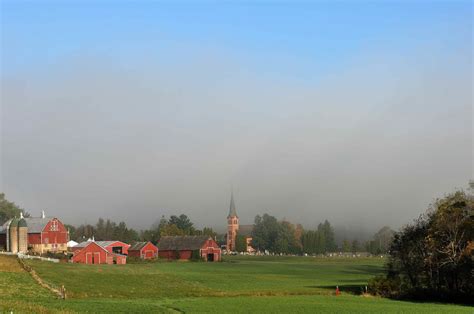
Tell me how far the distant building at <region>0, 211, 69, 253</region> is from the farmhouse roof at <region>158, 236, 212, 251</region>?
25979 millimetres

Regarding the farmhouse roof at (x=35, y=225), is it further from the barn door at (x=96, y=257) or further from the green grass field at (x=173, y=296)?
the green grass field at (x=173, y=296)

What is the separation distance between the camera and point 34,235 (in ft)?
407

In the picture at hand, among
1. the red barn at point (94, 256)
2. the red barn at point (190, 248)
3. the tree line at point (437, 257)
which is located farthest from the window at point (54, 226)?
the tree line at point (437, 257)

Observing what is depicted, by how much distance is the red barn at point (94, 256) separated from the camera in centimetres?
11088

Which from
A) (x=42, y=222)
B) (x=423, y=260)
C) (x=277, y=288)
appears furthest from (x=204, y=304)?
(x=42, y=222)

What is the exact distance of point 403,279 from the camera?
64.5 metres

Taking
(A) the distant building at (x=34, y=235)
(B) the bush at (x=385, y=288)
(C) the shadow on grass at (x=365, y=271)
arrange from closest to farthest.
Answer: (B) the bush at (x=385, y=288)
(C) the shadow on grass at (x=365, y=271)
(A) the distant building at (x=34, y=235)

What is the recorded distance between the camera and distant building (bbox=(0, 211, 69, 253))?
375 feet

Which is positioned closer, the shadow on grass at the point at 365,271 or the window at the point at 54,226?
the shadow on grass at the point at 365,271

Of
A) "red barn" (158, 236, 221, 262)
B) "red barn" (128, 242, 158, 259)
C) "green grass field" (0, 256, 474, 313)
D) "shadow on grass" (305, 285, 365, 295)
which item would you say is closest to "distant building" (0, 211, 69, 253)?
"red barn" (128, 242, 158, 259)

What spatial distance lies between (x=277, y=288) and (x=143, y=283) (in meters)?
15.2

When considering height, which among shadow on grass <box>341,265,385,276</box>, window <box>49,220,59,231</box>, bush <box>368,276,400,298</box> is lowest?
shadow on grass <box>341,265,385,276</box>

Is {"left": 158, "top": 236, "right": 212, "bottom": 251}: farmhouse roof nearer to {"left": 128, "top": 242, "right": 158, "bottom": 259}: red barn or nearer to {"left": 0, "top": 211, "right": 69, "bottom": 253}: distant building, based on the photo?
{"left": 128, "top": 242, "right": 158, "bottom": 259}: red barn

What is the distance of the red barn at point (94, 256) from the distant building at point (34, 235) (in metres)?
11.6
